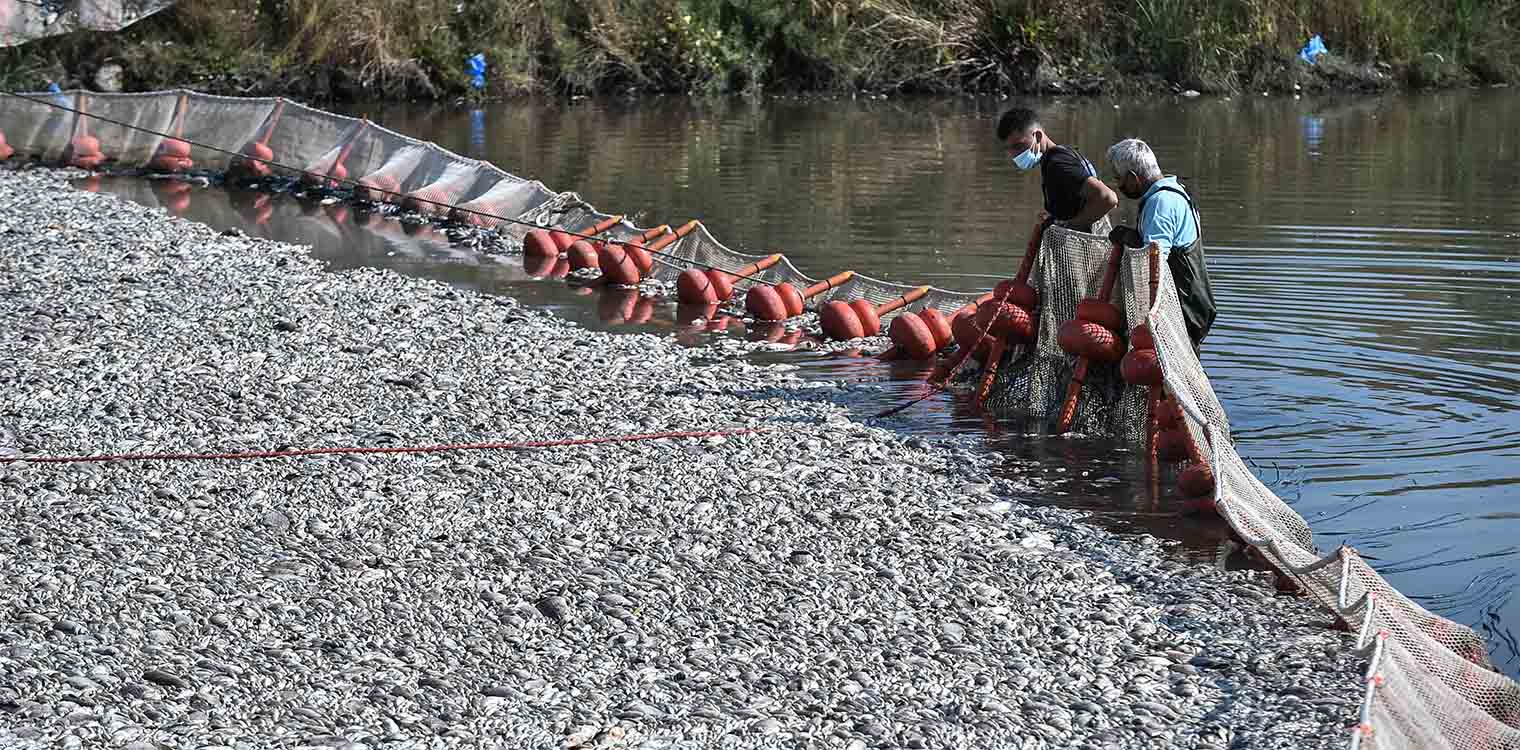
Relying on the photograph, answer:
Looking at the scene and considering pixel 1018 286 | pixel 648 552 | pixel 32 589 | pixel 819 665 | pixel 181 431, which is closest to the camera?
pixel 819 665

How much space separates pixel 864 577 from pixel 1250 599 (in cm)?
183

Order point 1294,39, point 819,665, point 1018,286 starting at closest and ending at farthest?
point 819,665, point 1018,286, point 1294,39

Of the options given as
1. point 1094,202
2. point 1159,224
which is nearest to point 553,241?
point 1094,202

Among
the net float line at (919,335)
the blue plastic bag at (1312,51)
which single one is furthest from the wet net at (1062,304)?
the blue plastic bag at (1312,51)

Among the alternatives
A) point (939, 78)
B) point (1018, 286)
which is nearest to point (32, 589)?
point (1018, 286)

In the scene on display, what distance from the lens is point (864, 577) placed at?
28.0 ft

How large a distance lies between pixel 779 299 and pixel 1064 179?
433 centimetres

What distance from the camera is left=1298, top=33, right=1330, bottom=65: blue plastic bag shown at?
3962 cm

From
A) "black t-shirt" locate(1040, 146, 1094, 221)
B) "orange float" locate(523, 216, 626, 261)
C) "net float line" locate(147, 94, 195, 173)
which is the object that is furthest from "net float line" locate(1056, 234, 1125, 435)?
"net float line" locate(147, 94, 195, 173)

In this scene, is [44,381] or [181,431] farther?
[44,381]

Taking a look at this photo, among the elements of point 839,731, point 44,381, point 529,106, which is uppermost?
point 529,106

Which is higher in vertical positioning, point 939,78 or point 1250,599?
point 939,78

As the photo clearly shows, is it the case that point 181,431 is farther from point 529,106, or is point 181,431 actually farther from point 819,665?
point 529,106

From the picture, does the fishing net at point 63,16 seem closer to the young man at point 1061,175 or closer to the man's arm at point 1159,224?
the young man at point 1061,175
